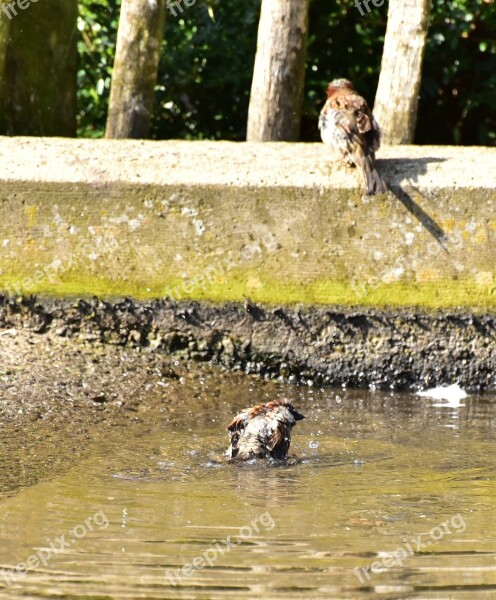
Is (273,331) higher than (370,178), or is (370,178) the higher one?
(370,178)

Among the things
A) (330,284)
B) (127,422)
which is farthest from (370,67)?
(127,422)

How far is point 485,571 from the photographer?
12.8ft

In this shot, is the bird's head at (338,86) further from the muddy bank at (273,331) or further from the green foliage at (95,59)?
the green foliage at (95,59)

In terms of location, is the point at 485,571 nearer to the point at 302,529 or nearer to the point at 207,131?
the point at 302,529

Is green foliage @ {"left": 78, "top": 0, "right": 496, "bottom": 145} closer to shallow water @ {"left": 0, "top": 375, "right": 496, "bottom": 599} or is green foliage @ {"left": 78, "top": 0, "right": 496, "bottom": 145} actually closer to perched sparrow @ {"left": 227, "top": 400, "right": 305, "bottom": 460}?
shallow water @ {"left": 0, "top": 375, "right": 496, "bottom": 599}

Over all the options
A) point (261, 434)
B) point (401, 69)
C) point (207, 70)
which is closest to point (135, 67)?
point (401, 69)

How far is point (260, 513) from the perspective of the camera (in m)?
4.61

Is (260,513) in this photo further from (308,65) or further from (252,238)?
(308,65)

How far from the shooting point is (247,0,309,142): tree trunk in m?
8.33

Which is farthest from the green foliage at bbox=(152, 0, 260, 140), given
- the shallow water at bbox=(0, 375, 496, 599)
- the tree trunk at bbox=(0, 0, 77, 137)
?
the shallow water at bbox=(0, 375, 496, 599)

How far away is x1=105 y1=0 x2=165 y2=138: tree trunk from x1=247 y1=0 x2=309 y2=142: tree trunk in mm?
827

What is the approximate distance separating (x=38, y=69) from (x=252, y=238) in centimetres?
287

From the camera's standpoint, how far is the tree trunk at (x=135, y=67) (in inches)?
337

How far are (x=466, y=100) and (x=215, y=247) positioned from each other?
16.9 ft
